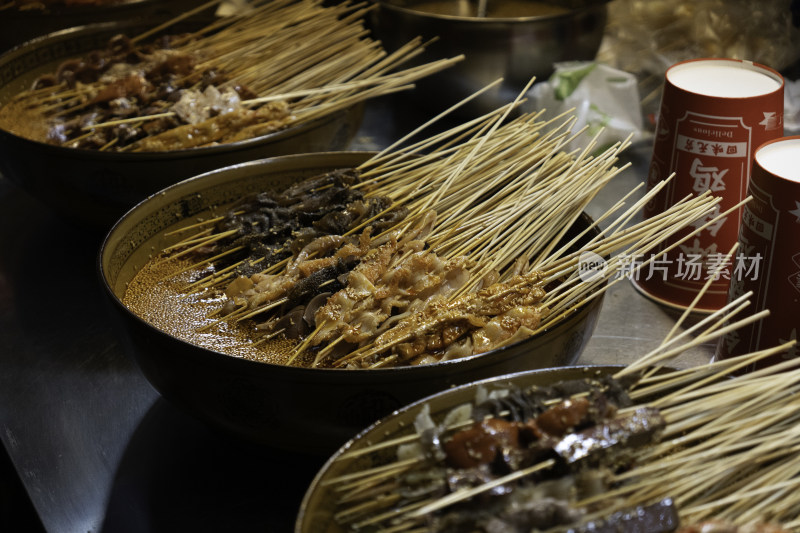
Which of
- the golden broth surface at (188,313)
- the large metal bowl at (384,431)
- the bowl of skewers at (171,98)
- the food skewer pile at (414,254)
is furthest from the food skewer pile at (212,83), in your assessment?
the large metal bowl at (384,431)

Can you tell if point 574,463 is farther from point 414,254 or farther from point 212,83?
point 212,83

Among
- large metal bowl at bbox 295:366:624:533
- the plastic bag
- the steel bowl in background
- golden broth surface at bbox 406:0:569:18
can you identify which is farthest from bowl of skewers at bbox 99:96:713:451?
the steel bowl in background

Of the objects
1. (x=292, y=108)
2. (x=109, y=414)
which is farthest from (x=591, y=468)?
(x=292, y=108)

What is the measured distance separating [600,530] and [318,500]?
1.32ft

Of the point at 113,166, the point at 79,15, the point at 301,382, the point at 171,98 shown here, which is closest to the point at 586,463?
the point at 301,382

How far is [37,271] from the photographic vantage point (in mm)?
2471

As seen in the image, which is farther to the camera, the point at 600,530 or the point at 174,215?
the point at 174,215

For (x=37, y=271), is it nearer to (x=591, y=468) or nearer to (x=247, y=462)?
(x=247, y=462)

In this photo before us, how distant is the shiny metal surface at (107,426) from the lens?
63.4 inches

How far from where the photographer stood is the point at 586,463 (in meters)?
1.13

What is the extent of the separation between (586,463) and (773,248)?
68cm

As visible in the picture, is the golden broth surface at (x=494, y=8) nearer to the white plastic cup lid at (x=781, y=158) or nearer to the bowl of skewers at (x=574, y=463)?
the white plastic cup lid at (x=781, y=158)

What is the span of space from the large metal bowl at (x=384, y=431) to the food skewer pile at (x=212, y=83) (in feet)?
4.60

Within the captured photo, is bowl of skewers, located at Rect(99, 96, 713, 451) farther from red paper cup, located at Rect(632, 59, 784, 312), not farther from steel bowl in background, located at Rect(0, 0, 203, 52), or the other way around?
steel bowl in background, located at Rect(0, 0, 203, 52)
